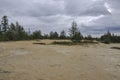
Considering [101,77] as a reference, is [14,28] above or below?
above

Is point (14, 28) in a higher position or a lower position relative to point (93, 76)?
higher

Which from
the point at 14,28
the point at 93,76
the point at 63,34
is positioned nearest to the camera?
the point at 93,76

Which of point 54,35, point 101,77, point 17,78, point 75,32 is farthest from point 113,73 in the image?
point 54,35

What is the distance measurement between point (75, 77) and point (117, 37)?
94.3m

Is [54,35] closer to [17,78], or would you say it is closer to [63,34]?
[63,34]

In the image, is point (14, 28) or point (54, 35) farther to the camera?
point (54, 35)

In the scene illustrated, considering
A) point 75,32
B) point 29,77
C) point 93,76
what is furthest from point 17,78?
point 75,32

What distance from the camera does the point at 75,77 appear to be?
1539cm

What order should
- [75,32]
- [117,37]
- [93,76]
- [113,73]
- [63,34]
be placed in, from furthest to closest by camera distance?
[63,34], [117,37], [75,32], [113,73], [93,76]

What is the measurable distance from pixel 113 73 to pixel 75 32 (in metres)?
72.2

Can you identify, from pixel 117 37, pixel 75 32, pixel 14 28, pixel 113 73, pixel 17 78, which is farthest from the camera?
pixel 117 37

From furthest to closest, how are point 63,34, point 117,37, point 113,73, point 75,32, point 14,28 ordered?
point 63,34 < point 117,37 < point 14,28 < point 75,32 < point 113,73

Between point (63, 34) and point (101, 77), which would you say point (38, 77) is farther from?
point (63, 34)

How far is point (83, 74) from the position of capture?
16.5 metres
